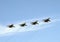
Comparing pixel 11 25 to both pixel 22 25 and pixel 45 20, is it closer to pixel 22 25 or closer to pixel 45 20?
pixel 22 25

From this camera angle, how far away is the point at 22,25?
365 ft

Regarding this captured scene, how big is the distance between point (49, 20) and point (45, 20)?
1806 mm

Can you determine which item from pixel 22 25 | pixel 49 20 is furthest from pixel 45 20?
pixel 22 25

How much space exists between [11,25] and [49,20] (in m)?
15.2

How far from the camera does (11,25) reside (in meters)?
110

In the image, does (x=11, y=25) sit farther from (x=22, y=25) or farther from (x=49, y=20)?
(x=49, y=20)

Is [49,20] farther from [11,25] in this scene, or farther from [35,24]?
[11,25]

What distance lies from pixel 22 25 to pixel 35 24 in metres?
5.69

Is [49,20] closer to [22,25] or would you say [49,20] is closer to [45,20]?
[45,20]

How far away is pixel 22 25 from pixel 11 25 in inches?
174

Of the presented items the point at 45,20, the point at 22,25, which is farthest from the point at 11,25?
the point at 45,20

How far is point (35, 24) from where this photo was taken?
108812 millimetres

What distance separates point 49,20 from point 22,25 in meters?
11.1
